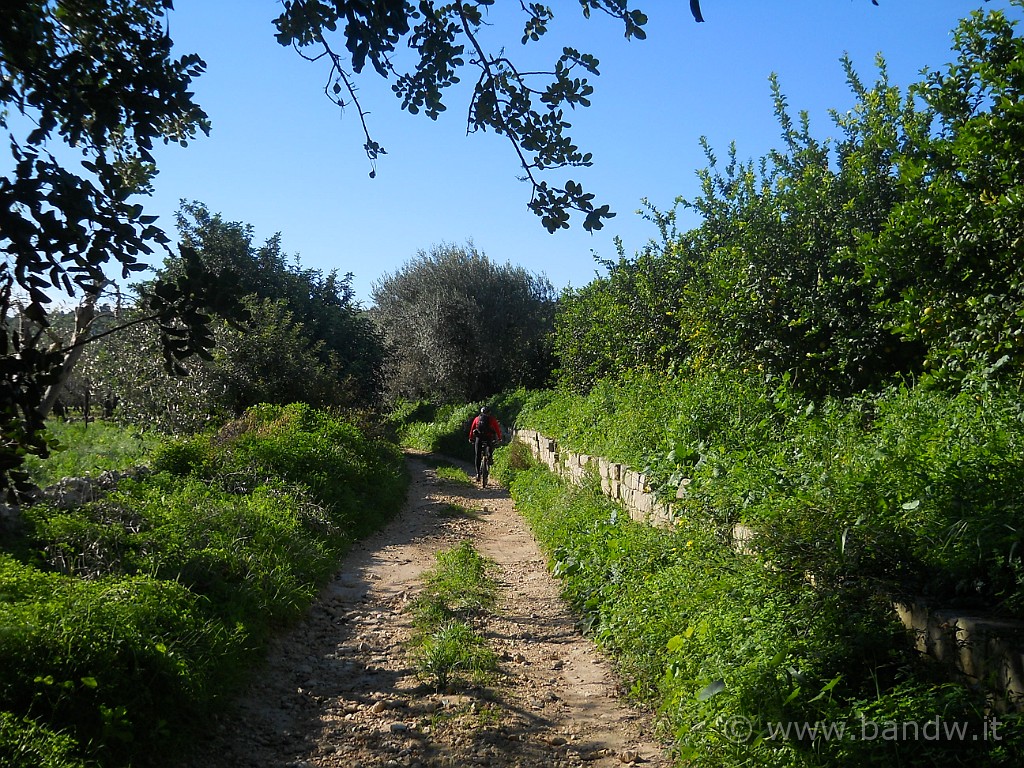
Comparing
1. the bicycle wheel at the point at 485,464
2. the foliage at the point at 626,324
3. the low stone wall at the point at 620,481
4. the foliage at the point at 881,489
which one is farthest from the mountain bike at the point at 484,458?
the foliage at the point at 881,489

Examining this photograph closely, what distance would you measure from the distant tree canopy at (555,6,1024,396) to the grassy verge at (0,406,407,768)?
19.2 ft

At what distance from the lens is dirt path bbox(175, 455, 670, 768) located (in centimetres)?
464

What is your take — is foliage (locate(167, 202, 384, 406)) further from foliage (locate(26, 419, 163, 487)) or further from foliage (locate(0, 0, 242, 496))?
foliage (locate(0, 0, 242, 496))

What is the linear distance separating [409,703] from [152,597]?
6.45ft

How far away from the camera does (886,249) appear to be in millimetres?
6758

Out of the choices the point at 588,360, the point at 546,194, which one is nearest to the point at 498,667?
the point at 546,194

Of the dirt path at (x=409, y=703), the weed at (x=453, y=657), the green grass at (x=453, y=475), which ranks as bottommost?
the dirt path at (x=409, y=703)

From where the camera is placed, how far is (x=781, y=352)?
8.60 m

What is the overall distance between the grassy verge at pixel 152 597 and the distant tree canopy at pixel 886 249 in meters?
5.86

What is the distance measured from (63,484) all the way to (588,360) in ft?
48.3

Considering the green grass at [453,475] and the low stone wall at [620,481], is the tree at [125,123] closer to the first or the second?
the low stone wall at [620,481]

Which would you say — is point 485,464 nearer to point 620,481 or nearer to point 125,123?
point 620,481

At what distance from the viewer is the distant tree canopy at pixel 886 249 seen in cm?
591

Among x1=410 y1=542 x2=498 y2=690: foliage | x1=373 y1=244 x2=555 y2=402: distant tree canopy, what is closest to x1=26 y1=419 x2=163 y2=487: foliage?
x1=410 y1=542 x2=498 y2=690: foliage
